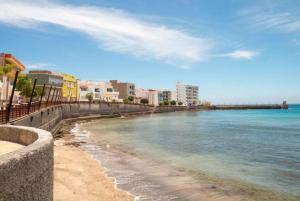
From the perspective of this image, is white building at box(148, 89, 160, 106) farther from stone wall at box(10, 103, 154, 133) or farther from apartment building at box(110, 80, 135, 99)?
stone wall at box(10, 103, 154, 133)

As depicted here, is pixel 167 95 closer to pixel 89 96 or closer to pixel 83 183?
pixel 89 96

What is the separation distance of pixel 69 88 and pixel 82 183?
8996cm

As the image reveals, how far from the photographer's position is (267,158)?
25.2 metres

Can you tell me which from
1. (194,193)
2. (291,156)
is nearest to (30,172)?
(194,193)

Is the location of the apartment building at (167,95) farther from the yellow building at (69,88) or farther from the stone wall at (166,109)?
the yellow building at (69,88)

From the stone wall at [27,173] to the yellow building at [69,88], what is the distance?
89950 millimetres

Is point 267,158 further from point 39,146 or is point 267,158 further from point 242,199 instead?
point 39,146

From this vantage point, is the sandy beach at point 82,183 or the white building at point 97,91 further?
the white building at point 97,91

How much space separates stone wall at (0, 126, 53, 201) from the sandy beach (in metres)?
4.77

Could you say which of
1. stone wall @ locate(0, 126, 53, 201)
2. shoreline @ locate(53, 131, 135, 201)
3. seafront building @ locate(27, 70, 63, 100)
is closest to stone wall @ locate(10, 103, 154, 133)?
seafront building @ locate(27, 70, 63, 100)

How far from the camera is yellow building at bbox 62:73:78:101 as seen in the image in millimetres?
96562

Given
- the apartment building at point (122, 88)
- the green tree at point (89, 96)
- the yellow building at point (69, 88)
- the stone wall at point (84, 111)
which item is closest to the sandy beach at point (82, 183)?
the stone wall at point (84, 111)

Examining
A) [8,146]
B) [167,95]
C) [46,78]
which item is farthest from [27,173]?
[167,95]

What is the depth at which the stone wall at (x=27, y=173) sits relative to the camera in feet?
14.4
